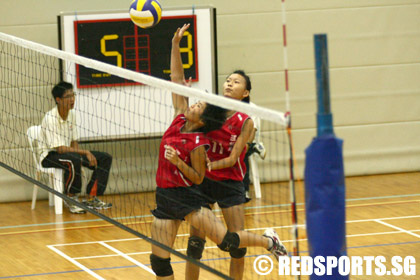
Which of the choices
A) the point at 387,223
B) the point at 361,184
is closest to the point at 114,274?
the point at 387,223

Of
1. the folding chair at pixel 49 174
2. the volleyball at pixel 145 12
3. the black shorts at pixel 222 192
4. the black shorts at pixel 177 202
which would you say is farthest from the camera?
the folding chair at pixel 49 174

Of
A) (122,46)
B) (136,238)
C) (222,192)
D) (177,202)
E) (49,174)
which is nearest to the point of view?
(177,202)

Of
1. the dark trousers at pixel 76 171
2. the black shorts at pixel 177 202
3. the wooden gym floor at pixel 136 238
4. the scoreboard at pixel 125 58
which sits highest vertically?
the scoreboard at pixel 125 58

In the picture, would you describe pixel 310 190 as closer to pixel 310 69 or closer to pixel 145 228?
pixel 145 228

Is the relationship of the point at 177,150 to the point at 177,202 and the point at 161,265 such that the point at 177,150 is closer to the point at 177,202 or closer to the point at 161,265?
the point at 177,202

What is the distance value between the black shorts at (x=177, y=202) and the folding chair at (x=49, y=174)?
13.8 feet

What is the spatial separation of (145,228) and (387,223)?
99.4 inches

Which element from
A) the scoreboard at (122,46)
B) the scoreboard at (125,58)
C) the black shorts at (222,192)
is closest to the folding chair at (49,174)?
the scoreboard at (125,58)

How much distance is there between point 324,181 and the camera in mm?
3338

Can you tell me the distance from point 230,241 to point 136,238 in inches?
116

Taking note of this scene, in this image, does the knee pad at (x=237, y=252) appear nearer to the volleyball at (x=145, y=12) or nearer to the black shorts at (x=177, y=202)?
the black shorts at (x=177, y=202)

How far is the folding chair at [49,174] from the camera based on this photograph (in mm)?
8789

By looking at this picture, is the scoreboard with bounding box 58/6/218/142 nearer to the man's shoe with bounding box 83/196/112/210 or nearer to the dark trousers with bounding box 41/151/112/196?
the dark trousers with bounding box 41/151/112/196

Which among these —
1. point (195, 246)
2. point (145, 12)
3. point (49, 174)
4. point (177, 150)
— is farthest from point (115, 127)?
point (177, 150)
